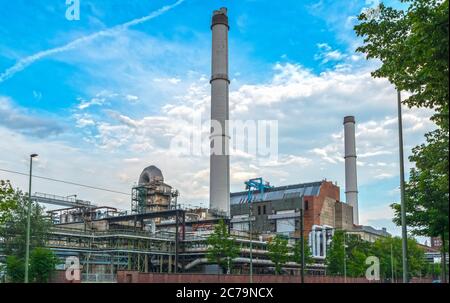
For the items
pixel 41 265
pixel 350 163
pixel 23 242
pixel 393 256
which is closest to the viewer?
pixel 41 265

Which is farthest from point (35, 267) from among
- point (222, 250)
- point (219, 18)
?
point (219, 18)

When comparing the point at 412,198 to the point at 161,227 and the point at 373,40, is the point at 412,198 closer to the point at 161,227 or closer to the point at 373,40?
the point at 373,40

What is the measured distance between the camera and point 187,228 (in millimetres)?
87312

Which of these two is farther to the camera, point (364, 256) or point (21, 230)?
point (364, 256)

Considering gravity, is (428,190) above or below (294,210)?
below

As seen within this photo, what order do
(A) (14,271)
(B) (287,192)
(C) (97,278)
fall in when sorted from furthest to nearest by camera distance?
(B) (287,192)
(C) (97,278)
(A) (14,271)

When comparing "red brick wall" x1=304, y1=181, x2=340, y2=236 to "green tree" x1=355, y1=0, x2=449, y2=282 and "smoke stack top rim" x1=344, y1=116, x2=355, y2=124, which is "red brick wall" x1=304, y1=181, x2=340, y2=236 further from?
"green tree" x1=355, y1=0, x2=449, y2=282

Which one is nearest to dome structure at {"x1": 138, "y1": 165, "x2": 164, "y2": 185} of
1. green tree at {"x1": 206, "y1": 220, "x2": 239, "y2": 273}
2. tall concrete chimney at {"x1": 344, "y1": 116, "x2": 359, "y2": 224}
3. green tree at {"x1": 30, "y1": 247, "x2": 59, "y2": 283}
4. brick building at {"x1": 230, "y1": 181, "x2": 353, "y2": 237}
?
brick building at {"x1": 230, "y1": 181, "x2": 353, "y2": 237}

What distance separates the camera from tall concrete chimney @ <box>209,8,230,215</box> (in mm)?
83375

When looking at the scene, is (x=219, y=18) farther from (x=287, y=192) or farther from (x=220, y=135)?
(x=287, y=192)

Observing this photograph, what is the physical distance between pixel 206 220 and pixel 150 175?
1858 cm

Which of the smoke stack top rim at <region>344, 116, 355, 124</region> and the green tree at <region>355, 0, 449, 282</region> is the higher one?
the smoke stack top rim at <region>344, 116, 355, 124</region>

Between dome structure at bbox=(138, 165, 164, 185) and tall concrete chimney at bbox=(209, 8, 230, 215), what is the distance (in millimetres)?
13443

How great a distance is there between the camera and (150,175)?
93375 mm
